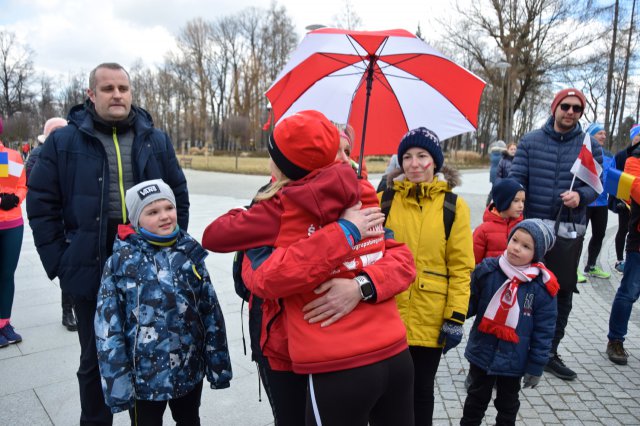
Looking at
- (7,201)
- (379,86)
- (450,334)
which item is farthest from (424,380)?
(7,201)

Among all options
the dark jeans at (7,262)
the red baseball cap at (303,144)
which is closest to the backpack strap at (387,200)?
the red baseball cap at (303,144)

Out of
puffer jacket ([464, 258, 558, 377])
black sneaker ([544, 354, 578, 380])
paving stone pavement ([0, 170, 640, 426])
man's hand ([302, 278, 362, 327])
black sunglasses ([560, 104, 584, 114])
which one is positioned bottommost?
paving stone pavement ([0, 170, 640, 426])

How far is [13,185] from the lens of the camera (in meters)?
4.12

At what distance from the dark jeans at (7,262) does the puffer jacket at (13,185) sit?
0.08 metres

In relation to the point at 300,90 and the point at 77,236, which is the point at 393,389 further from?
the point at 300,90

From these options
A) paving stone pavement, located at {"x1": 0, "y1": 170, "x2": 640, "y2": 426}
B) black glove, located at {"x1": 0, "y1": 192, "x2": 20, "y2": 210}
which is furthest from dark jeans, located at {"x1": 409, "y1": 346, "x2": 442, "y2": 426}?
black glove, located at {"x1": 0, "y1": 192, "x2": 20, "y2": 210}

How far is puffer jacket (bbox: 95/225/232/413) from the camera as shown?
6.75 feet

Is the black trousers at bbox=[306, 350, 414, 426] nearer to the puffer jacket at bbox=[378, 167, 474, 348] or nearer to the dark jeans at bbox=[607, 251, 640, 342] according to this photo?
the puffer jacket at bbox=[378, 167, 474, 348]

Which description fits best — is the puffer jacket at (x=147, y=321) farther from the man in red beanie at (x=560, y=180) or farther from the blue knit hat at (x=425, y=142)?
the man in red beanie at (x=560, y=180)

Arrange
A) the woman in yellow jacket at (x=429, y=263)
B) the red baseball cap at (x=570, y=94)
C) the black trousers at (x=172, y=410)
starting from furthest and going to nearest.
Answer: the red baseball cap at (x=570, y=94) < the woman in yellow jacket at (x=429, y=263) < the black trousers at (x=172, y=410)

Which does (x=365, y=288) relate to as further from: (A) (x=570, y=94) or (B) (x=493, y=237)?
(A) (x=570, y=94)

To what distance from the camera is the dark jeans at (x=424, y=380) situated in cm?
252

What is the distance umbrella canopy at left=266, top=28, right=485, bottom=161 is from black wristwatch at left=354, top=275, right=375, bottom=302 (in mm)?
1425

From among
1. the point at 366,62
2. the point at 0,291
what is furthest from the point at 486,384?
the point at 0,291
